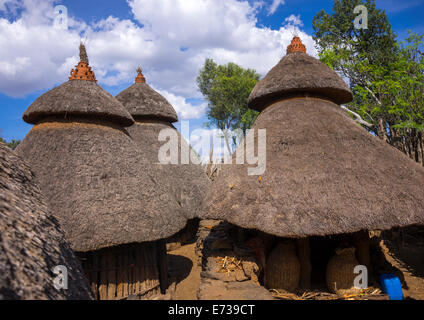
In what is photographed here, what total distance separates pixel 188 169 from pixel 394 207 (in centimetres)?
678

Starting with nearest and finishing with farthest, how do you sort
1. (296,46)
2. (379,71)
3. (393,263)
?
(393,263), (296,46), (379,71)

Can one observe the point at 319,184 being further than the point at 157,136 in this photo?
No

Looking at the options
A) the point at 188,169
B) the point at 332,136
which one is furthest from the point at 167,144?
the point at 332,136

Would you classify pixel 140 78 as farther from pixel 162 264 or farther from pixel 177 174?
pixel 162 264

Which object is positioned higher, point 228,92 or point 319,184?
point 228,92

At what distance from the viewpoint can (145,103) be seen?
9922 mm

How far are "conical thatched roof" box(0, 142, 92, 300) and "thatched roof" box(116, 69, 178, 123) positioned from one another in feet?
23.0

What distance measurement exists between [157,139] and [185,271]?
471cm

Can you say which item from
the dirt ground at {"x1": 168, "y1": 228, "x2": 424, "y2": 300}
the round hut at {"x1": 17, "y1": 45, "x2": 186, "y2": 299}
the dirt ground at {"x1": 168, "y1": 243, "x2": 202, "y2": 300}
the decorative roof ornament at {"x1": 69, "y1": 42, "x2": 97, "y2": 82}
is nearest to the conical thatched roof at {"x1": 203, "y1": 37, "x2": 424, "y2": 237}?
the round hut at {"x1": 17, "y1": 45, "x2": 186, "y2": 299}

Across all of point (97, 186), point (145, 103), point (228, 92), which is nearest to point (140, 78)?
point (145, 103)

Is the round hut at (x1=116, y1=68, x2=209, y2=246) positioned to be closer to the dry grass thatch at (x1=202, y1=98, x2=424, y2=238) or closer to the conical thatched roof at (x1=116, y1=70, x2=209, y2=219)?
the conical thatched roof at (x1=116, y1=70, x2=209, y2=219)

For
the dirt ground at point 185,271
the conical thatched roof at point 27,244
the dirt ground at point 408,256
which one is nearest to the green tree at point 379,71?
the dirt ground at point 408,256

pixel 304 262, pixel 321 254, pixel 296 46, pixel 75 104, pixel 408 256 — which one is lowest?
pixel 408 256

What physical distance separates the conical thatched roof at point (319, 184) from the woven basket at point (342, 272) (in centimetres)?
100
